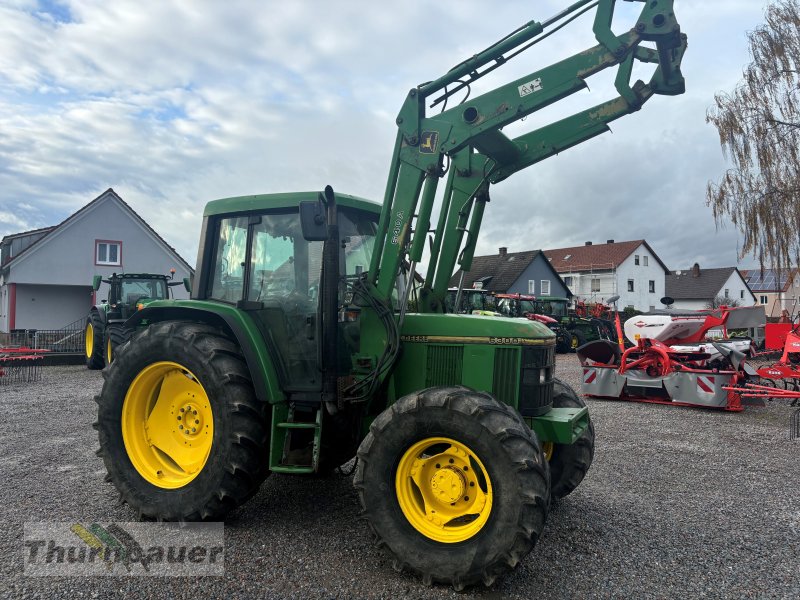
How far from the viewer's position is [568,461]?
4520 millimetres

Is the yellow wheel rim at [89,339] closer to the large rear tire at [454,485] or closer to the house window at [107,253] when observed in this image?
the house window at [107,253]

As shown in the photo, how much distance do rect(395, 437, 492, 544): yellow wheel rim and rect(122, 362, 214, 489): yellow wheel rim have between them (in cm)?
162

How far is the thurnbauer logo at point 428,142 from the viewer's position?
13.2 feet

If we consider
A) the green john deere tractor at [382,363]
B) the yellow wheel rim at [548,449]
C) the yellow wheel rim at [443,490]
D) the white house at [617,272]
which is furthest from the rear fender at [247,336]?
the white house at [617,272]

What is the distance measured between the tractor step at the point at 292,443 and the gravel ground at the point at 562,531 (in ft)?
1.56

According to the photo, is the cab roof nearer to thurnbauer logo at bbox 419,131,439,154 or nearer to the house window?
thurnbauer logo at bbox 419,131,439,154

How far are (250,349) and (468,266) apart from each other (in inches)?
78.4

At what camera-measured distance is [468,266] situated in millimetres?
5055

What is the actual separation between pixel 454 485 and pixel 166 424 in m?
2.36

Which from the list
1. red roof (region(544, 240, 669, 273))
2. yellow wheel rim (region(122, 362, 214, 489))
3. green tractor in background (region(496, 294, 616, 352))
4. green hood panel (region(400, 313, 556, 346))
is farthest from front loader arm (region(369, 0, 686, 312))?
red roof (region(544, 240, 669, 273))

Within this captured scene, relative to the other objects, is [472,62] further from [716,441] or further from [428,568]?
[716,441]

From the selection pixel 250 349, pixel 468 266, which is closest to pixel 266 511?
pixel 250 349

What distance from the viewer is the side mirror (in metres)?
3.78

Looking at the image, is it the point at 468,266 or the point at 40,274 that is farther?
the point at 40,274
